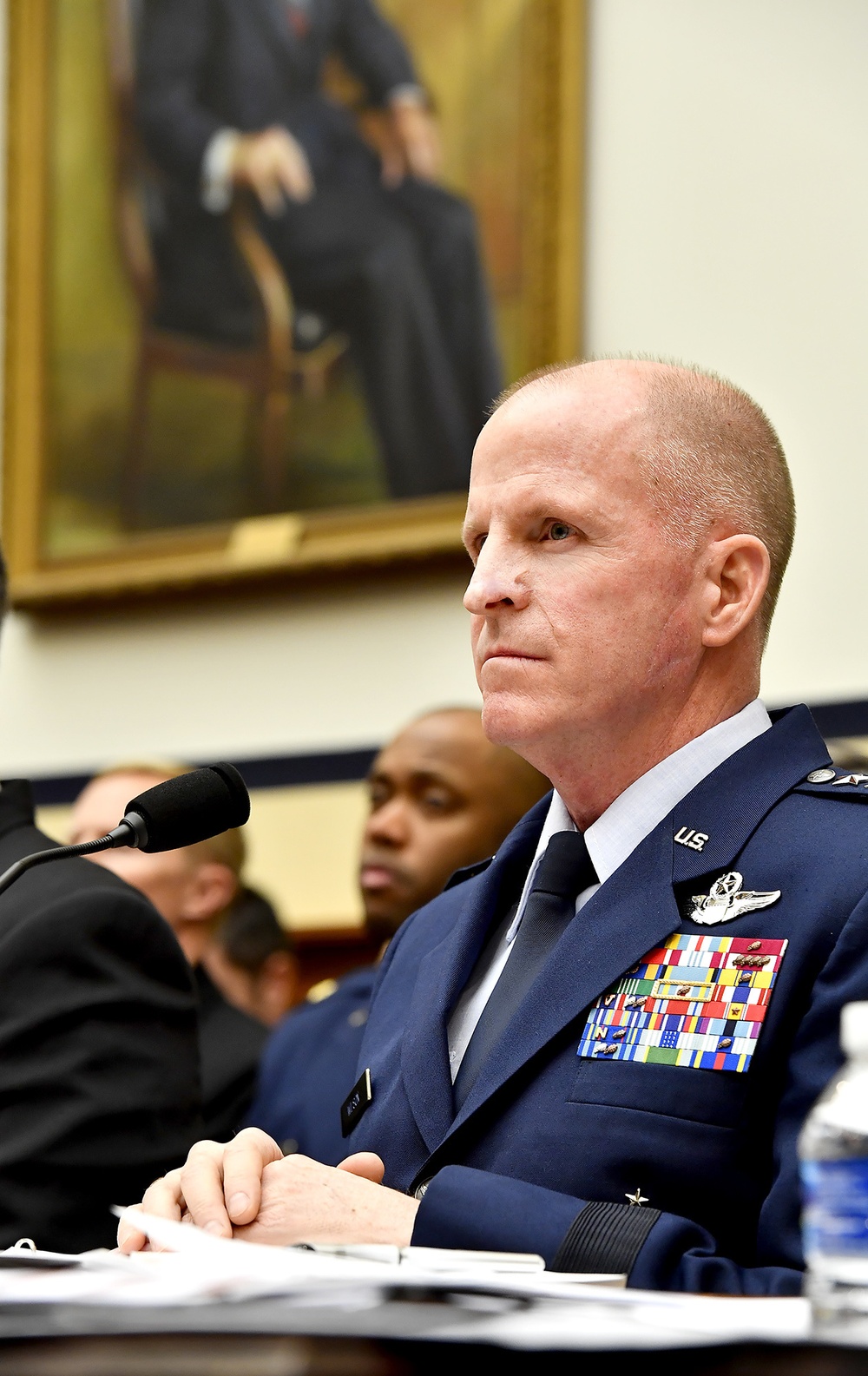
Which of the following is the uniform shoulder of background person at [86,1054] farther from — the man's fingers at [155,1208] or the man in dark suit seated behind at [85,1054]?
the man's fingers at [155,1208]

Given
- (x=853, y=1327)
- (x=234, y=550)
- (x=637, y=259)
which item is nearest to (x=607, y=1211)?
(x=853, y=1327)

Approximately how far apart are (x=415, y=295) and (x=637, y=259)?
710 millimetres

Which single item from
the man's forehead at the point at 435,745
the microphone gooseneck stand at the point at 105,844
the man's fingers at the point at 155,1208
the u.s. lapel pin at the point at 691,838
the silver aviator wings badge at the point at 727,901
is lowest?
the man's forehead at the point at 435,745

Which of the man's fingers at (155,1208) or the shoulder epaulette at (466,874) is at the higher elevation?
the man's fingers at (155,1208)

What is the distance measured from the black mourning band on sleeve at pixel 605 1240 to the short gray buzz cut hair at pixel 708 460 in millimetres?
722

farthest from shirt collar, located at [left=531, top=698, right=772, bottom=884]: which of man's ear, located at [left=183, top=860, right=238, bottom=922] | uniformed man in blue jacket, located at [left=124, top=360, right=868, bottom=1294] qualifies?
man's ear, located at [left=183, top=860, right=238, bottom=922]

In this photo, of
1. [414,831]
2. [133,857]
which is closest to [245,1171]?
[414,831]

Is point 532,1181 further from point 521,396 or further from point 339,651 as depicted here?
point 339,651

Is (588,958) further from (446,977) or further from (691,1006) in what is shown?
(446,977)

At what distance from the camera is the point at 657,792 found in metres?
1.77

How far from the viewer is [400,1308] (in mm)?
890

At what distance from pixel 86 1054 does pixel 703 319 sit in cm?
321

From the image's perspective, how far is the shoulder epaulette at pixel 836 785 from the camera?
1.67m

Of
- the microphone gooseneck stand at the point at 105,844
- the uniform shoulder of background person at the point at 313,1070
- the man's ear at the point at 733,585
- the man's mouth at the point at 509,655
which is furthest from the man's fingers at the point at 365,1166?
the uniform shoulder of background person at the point at 313,1070
